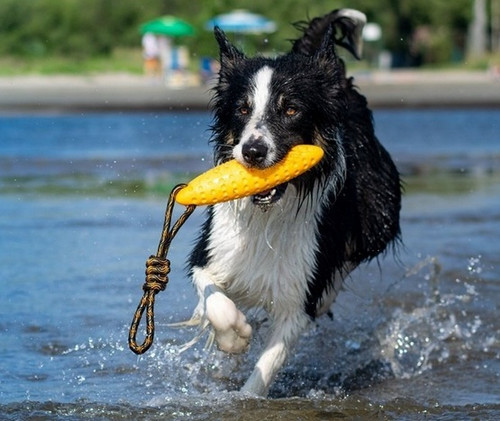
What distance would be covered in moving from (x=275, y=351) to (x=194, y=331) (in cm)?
157

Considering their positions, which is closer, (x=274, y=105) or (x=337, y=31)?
(x=274, y=105)

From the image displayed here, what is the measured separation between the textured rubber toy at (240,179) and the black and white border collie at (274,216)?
2.2 inches

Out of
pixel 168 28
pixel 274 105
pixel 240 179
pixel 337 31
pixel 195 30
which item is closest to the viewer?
pixel 240 179

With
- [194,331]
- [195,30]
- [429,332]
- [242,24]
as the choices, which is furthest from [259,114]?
[195,30]

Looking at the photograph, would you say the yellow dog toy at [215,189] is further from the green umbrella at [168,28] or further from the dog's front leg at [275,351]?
the green umbrella at [168,28]

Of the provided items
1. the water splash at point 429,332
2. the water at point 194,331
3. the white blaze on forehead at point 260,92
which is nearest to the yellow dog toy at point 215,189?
the white blaze on forehead at point 260,92

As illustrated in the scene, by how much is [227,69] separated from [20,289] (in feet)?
9.54

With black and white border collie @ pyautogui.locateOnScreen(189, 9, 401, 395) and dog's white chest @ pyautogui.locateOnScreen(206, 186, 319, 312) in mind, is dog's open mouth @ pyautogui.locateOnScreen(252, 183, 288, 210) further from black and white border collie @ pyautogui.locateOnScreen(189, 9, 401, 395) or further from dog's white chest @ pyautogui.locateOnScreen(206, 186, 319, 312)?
dog's white chest @ pyautogui.locateOnScreen(206, 186, 319, 312)

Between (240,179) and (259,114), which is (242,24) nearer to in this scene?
(259,114)

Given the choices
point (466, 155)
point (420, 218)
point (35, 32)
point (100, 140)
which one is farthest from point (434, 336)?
point (35, 32)

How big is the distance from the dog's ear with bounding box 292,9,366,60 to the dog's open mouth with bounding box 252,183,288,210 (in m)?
1.85

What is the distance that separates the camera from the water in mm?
5359

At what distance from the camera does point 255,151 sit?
194 inches

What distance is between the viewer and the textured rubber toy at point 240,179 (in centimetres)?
505
